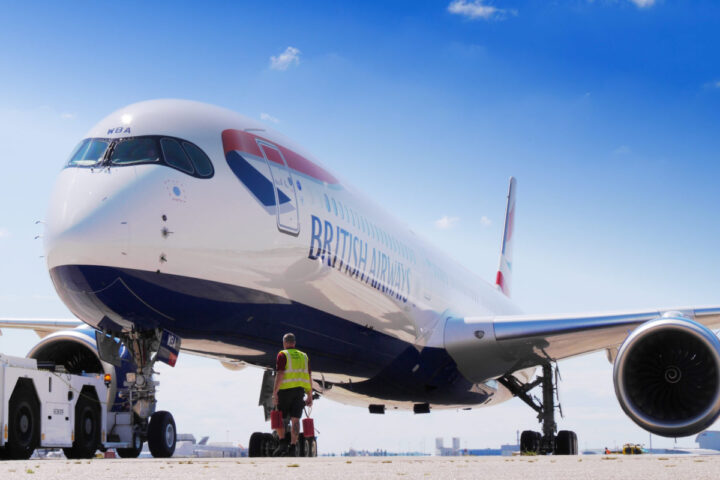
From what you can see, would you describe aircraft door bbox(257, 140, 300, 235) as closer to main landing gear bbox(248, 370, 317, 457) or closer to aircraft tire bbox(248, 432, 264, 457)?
main landing gear bbox(248, 370, 317, 457)

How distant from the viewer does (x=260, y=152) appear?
9375mm

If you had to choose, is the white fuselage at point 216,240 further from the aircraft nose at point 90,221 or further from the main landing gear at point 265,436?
the main landing gear at point 265,436

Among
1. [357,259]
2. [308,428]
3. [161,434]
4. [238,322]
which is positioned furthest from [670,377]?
[161,434]

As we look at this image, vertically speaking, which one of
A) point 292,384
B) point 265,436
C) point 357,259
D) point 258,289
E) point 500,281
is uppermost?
point 500,281

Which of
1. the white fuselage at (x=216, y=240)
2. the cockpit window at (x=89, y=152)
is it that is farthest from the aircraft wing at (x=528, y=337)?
the cockpit window at (x=89, y=152)

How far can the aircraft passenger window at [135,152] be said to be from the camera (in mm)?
8375

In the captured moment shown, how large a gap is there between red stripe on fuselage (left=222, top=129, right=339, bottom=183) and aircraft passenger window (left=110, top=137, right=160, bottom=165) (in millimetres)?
792

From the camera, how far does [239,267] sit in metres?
8.63

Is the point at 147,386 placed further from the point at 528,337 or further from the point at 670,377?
the point at 528,337

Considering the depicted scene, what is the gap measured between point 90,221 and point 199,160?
1.36 m

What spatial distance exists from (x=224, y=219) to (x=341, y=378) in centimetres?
495

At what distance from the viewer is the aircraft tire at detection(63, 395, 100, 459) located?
35.4 ft

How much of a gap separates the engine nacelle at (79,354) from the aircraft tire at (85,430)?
0.42m

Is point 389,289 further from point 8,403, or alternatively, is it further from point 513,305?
point 513,305
